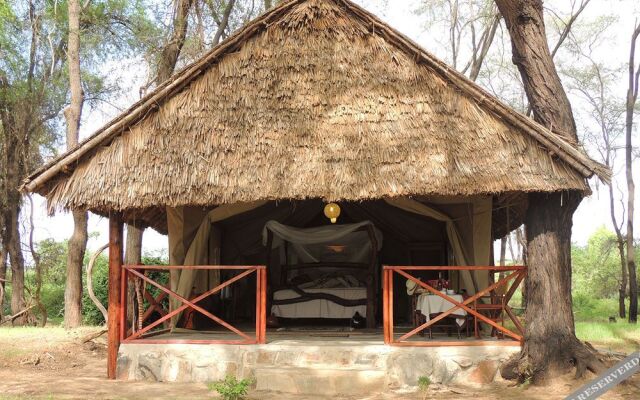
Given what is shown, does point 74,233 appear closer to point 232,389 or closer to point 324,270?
point 324,270

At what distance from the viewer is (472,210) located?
742 centimetres

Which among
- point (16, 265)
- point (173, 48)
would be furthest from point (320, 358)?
point (16, 265)

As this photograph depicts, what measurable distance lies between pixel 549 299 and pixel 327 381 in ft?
7.23

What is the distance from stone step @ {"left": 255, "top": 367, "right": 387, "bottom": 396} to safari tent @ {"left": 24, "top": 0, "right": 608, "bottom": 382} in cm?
45

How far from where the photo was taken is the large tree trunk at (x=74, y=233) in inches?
415

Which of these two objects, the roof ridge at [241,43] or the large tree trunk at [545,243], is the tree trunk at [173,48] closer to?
→ the roof ridge at [241,43]

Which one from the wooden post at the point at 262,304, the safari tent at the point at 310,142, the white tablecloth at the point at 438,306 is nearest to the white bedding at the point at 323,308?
the safari tent at the point at 310,142

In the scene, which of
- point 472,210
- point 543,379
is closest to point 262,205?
point 472,210

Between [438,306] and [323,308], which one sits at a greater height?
[438,306]

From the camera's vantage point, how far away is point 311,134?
6176 mm

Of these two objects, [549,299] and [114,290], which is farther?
[114,290]

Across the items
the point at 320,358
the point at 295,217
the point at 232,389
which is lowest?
the point at 232,389

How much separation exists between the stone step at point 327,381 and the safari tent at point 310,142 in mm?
446

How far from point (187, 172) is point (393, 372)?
271 cm
